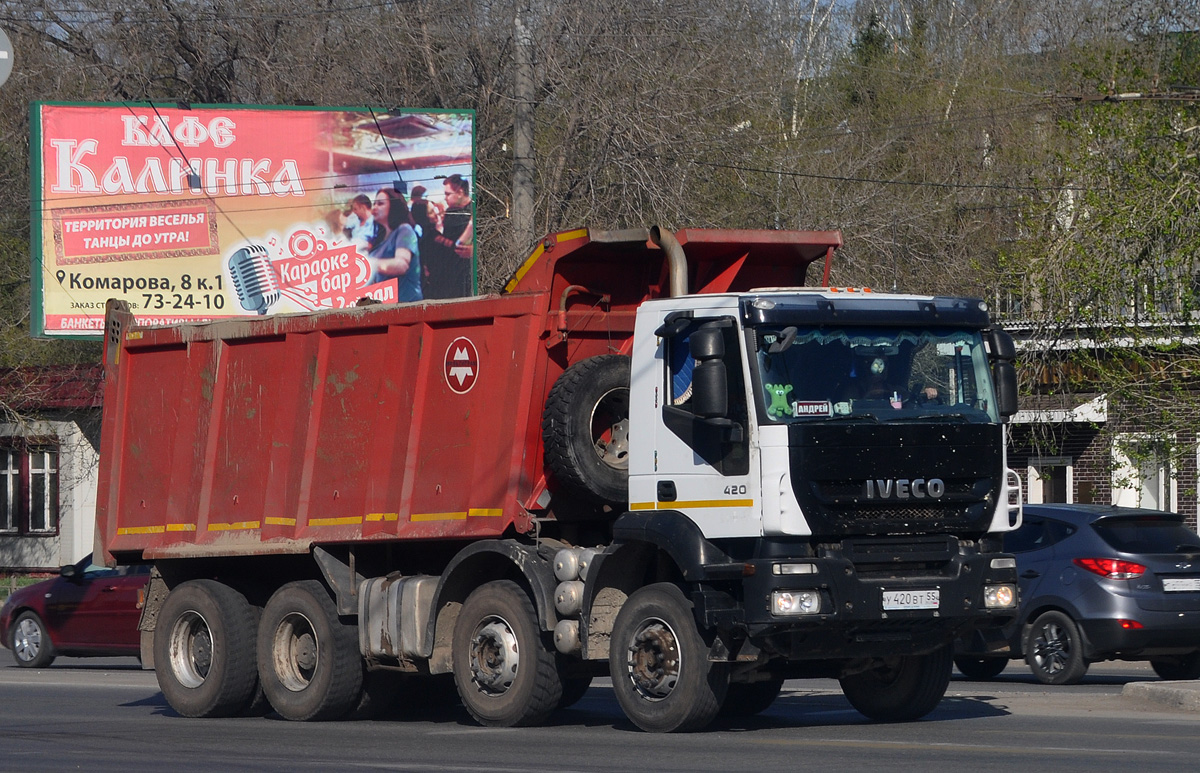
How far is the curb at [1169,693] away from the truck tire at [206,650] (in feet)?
22.2

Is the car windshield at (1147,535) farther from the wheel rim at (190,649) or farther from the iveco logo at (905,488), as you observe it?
the wheel rim at (190,649)

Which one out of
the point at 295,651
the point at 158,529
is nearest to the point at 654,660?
the point at 295,651

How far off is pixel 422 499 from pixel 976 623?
3907 millimetres

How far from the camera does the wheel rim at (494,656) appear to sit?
36.6 ft

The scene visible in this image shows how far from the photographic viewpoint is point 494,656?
1128 centimetres

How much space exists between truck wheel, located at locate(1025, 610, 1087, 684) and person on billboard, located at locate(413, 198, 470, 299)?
14208 millimetres

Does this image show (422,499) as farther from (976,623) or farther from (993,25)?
(993,25)

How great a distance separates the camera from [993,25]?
43812mm

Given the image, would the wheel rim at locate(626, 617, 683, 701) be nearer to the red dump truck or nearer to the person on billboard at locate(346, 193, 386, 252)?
the red dump truck

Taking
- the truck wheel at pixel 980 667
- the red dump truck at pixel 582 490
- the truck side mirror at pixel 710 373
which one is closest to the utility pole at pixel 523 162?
the truck wheel at pixel 980 667

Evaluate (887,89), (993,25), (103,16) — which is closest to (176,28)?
(103,16)

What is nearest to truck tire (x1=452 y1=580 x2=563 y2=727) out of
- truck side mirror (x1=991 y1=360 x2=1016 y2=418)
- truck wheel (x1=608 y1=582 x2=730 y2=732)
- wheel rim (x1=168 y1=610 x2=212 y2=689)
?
truck wheel (x1=608 y1=582 x2=730 y2=732)

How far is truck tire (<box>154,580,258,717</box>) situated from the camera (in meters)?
13.2

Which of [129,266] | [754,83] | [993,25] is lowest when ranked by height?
[129,266]
